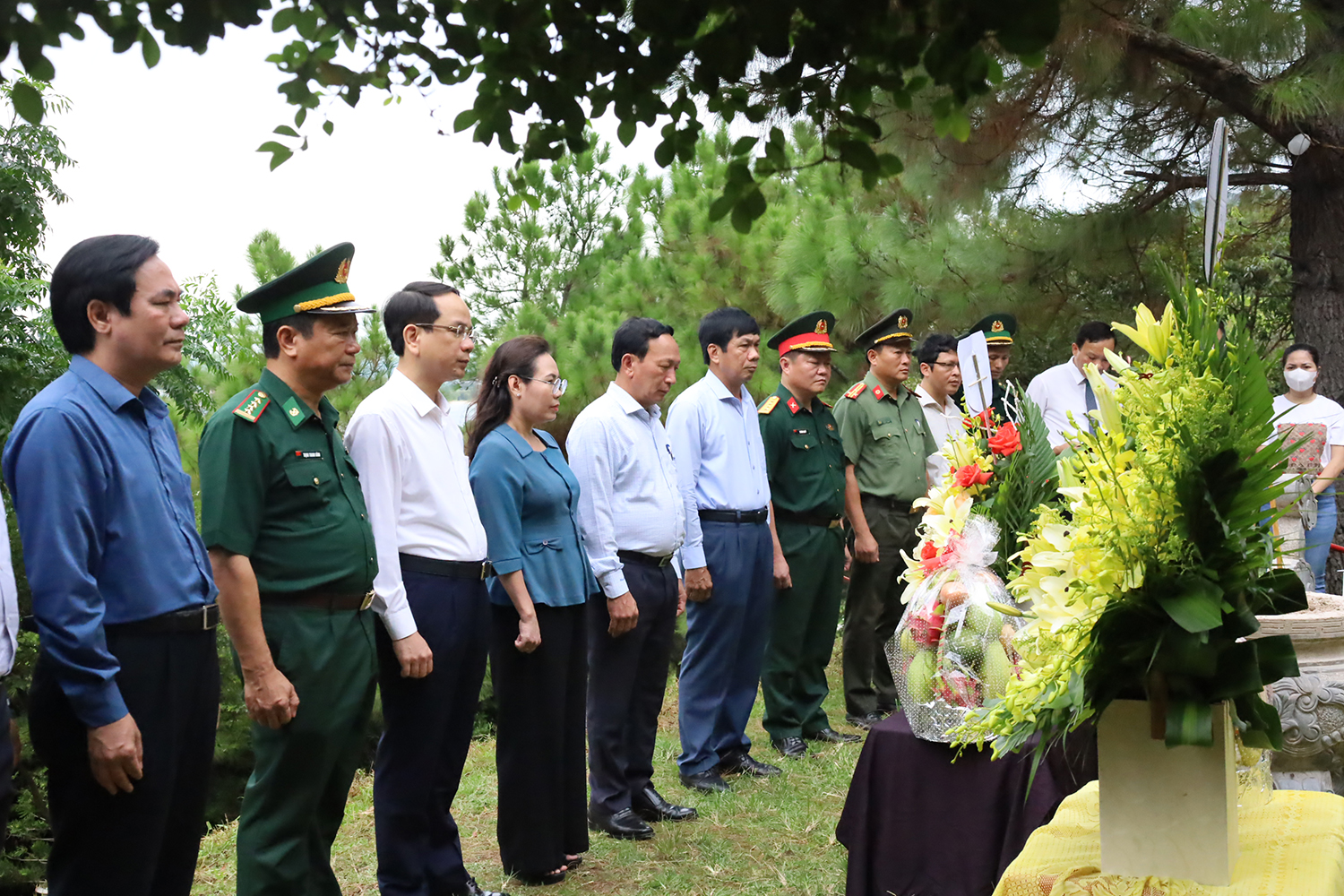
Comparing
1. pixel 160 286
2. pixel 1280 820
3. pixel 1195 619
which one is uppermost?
pixel 160 286

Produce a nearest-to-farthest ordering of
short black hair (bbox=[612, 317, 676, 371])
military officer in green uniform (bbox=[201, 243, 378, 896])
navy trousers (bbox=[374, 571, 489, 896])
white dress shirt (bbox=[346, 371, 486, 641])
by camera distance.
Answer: military officer in green uniform (bbox=[201, 243, 378, 896]), white dress shirt (bbox=[346, 371, 486, 641]), navy trousers (bbox=[374, 571, 489, 896]), short black hair (bbox=[612, 317, 676, 371])

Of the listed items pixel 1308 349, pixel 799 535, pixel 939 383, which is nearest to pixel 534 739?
pixel 799 535

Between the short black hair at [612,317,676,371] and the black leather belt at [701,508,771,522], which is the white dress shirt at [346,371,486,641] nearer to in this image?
the short black hair at [612,317,676,371]

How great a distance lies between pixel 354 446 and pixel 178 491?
2.45 feet

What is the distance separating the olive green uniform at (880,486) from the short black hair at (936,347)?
0.42 m

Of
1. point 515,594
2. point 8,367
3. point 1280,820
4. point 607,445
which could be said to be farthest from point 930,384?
point 8,367

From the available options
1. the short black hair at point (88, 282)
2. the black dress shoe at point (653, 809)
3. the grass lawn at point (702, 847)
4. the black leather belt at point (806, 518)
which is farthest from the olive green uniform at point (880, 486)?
the short black hair at point (88, 282)

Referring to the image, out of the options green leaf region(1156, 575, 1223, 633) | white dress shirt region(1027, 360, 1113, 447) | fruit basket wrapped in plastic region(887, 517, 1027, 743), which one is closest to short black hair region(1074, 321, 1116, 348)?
white dress shirt region(1027, 360, 1113, 447)

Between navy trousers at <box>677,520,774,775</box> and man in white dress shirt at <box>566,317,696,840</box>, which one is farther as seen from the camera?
navy trousers at <box>677,520,774,775</box>

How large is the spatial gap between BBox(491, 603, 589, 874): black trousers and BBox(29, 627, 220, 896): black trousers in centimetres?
140

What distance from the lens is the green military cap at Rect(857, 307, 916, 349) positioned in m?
6.25

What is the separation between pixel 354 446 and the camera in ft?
11.0

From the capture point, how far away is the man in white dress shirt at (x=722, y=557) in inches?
200

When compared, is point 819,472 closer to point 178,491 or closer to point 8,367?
point 178,491
